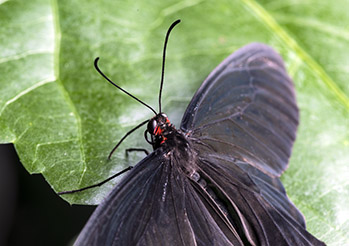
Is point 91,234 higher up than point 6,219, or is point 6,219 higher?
point 6,219

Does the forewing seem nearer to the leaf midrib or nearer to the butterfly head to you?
the butterfly head

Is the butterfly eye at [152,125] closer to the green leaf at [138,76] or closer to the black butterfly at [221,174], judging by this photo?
the black butterfly at [221,174]

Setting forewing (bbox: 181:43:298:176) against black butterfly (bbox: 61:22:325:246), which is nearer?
black butterfly (bbox: 61:22:325:246)

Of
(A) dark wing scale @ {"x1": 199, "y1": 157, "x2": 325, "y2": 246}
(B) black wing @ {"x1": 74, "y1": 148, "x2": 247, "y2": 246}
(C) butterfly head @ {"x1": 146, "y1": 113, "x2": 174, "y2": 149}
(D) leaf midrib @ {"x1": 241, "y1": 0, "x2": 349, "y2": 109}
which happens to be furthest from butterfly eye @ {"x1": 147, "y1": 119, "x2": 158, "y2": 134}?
(D) leaf midrib @ {"x1": 241, "y1": 0, "x2": 349, "y2": 109}

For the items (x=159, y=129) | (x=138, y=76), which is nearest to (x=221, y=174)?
(x=159, y=129)

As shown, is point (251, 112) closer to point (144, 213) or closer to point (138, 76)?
point (138, 76)

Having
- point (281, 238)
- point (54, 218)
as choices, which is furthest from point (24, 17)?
A: point (281, 238)

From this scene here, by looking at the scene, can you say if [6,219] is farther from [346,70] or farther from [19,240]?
[346,70]
